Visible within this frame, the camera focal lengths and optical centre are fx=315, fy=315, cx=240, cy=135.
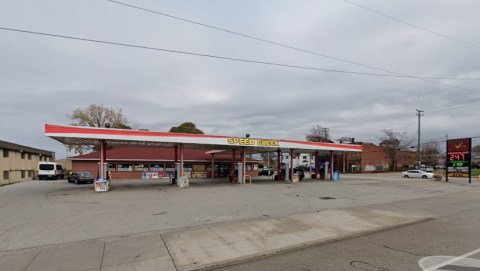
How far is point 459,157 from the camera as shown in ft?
122

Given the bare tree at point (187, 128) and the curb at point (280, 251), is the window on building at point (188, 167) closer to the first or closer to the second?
the bare tree at point (187, 128)

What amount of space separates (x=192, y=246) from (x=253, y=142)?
75.1ft

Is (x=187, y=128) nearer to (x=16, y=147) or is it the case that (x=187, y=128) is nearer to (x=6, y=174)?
(x=16, y=147)

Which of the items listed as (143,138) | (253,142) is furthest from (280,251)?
(253,142)

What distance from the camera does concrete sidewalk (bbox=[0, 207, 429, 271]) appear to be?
6588 mm

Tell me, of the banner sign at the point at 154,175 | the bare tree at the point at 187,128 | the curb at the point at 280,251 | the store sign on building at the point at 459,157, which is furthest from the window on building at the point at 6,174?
the store sign on building at the point at 459,157

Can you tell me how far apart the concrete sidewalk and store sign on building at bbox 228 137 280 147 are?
18450 millimetres

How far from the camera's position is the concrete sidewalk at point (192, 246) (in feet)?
21.6

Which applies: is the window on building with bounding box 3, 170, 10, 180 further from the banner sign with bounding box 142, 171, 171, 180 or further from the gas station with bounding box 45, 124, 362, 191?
the banner sign with bounding box 142, 171, 171, 180

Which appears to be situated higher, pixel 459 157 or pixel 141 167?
pixel 459 157

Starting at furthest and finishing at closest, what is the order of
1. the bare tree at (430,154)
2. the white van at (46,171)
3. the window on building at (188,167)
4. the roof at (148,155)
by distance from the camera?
the bare tree at (430,154)
the window on building at (188,167)
the white van at (46,171)
the roof at (148,155)

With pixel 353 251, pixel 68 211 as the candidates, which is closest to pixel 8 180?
pixel 68 211

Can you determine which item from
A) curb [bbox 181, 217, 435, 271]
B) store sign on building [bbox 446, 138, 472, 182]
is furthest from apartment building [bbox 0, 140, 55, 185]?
store sign on building [bbox 446, 138, 472, 182]

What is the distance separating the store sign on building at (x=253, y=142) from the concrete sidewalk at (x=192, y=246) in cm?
1845
